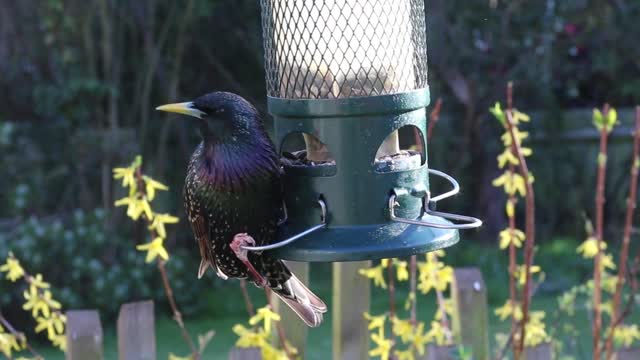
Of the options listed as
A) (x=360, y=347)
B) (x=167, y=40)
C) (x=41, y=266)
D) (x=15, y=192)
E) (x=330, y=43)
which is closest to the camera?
(x=330, y=43)

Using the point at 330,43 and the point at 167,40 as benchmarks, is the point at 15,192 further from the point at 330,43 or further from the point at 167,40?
the point at 330,43

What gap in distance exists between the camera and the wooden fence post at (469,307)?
8.77 feet

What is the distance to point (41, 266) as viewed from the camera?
5.14 m

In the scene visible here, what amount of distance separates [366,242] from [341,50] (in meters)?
0.41

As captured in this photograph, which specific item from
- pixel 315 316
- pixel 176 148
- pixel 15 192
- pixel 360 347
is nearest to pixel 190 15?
pixel 176 148

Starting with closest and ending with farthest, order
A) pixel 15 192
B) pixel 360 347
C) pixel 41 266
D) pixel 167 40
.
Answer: pixel 360 347, pixel 41 266, pixel 15 192, pixel 167 40

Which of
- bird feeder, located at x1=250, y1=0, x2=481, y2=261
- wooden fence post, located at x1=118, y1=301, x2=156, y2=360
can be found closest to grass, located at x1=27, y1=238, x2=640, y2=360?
wooden fence post, located at x1=118, y1=301, x2=156, y2=360

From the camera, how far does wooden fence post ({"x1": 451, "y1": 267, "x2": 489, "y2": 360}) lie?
8.77 feet

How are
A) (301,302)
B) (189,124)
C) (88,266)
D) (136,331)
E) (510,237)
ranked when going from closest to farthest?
1. (301,302)
2. (136,331)
3. (510,237)
4. (88,266)
5. (189,124)

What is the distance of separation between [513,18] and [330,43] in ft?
13.5

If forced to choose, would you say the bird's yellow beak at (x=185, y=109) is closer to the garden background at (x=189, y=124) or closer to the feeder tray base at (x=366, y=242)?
the feeder tray base at (x=366, y=242)

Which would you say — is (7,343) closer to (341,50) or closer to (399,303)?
(341,50)

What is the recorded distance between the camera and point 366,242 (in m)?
2.04

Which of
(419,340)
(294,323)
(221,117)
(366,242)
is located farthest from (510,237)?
(221,117)
